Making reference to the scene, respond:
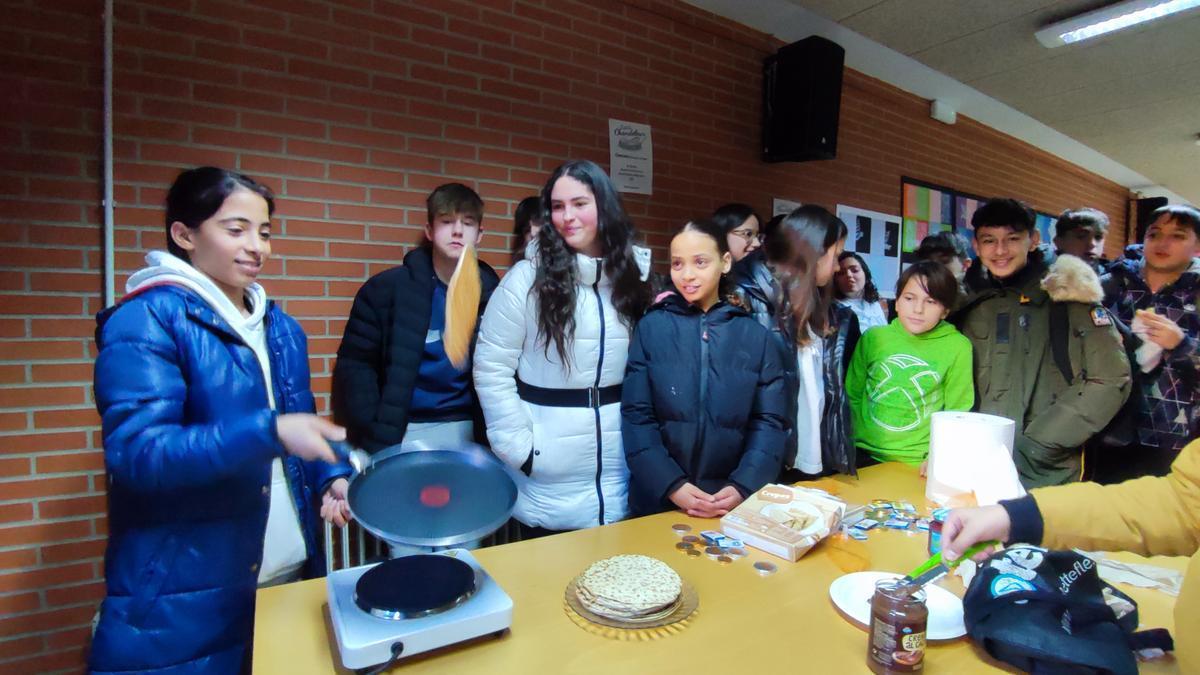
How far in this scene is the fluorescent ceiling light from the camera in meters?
3.23

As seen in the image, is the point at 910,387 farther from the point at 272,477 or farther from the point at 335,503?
the point at 272,477

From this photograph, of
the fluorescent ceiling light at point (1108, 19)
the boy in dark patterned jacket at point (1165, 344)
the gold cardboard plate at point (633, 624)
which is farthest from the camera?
the fluorescent ceiling light at point (1108, 19)

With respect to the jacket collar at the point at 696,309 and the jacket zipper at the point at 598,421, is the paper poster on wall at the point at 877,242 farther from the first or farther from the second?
the jacket zipper at the point at 598,421

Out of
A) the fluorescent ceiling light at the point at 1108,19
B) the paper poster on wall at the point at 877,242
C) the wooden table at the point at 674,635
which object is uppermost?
the fluorescent ceiling light at the point at 1108,19

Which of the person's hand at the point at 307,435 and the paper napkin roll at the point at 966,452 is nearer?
the person's hand at the point at 307,435

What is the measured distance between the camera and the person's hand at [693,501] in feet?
5.32

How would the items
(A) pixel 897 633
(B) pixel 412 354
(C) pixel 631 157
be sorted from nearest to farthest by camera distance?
(A) pixel 897 633, (B) pixel 412 354, (C) pixel 631 157

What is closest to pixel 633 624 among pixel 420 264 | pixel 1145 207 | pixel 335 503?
pixel 335 503

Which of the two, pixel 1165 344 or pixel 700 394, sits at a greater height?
pixel 1165 344

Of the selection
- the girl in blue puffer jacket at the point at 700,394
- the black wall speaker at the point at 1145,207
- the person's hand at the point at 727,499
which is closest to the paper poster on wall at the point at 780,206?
the girl in blue puffer jacket at the point at 700,394

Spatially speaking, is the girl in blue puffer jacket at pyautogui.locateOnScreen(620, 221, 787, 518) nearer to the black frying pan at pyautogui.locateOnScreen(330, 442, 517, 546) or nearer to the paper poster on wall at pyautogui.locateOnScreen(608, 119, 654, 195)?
the black frying pan at pyautogui.locateOnScreen(330, 442, 517, 546)

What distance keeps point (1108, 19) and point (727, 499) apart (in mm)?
3575

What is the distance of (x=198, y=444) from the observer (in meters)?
1.12

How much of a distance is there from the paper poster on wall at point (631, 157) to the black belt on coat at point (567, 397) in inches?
56.6
